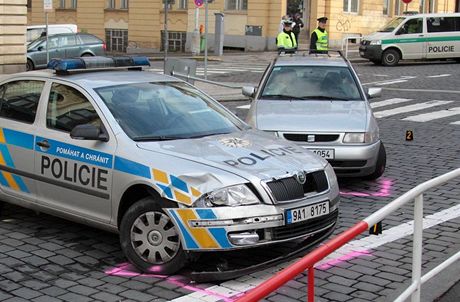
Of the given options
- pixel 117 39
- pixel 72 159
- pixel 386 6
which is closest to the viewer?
pixel 72 159

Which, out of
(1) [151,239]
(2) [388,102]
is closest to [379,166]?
(1) [151,239]

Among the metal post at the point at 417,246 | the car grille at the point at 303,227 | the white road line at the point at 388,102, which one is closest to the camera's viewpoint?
the metal post at the point at 417,246

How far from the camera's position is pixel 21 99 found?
7066 millimetres

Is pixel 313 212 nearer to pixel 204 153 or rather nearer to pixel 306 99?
pixel 204 153

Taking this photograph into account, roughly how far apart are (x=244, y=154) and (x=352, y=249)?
4.09 feet

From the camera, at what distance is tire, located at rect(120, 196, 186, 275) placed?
5.52m

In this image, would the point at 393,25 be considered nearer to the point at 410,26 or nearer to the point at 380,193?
the point at 410,26

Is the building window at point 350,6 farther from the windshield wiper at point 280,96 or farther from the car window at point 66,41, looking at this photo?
the windshield wiper at point 280,96

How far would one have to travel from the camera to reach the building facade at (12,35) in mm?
22422

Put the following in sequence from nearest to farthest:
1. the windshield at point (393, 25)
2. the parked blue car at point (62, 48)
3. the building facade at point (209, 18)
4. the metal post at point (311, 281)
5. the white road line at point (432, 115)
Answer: the metal post at point (311, 281)
the white road line at point (432, 115)
the parked blue car at point (62, 48)
the windshield at point (393, 25)
the building facade at point (209, 18)

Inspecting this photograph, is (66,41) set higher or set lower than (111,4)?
lower

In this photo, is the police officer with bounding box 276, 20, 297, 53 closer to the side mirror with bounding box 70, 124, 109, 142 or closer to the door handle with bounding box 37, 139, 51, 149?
the door handle with bounding box 37, 139, 51, 149

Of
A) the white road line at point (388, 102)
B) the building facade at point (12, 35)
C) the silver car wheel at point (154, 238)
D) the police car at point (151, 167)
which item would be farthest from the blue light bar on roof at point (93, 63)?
the building facade at point (12, 35)

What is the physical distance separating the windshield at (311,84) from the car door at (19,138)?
3.75 m
